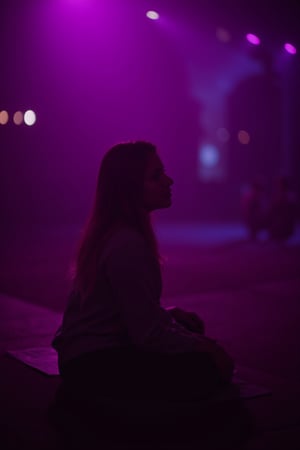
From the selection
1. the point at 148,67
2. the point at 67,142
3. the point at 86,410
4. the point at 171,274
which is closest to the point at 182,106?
the point at 148,67

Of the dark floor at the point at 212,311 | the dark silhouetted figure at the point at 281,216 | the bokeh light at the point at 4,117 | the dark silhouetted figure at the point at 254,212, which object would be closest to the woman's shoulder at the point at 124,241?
the dark floor at the point at 212,311

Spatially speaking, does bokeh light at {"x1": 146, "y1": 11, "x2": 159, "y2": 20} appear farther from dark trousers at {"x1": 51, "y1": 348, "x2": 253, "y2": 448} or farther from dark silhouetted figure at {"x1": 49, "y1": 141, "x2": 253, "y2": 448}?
dark trousers at {"x1": 51, "y1": 348, "x2": 253, "y2": 448}

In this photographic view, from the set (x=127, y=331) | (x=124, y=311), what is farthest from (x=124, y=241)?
(x=127, y=331)

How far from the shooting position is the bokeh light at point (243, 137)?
24672mm

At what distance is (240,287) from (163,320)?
482 centimetres

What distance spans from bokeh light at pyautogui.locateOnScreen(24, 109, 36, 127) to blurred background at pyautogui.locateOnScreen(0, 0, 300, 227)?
0.03 metres

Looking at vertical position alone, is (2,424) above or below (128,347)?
below

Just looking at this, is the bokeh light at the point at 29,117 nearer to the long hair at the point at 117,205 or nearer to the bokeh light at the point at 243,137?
the bokeh light at the point at 243,137

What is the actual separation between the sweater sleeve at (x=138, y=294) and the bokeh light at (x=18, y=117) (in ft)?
58.5

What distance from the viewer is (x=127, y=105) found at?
22281 mm

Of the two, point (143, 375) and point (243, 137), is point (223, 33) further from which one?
point (243, 137)

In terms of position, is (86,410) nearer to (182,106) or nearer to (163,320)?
(163,320)

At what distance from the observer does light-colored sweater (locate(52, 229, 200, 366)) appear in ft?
10.1

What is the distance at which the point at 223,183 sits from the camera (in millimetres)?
23266
